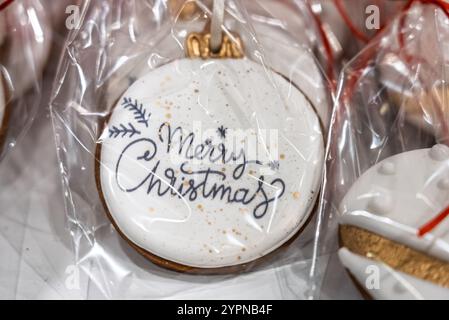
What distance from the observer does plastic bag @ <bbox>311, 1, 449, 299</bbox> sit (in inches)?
27.2

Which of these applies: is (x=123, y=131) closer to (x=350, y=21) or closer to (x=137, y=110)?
(x=137, y=110)

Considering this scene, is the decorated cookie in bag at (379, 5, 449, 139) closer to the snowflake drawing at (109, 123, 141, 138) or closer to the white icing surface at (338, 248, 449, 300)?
the white icing surface at (338, 248, 449, 300)

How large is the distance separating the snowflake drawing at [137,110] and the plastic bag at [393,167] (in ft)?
0.80

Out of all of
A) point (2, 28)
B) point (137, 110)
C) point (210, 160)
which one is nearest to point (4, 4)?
point (2, 28)

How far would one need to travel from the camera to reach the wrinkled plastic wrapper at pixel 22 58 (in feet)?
2.88

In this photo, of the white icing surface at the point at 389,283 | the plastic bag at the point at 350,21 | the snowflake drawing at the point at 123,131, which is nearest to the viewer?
the white icing surface at the point at 389,283

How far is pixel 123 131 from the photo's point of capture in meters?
0.79

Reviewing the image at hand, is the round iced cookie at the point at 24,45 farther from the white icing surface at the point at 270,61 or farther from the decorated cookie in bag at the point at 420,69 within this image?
the decorated cookie in bag at the point at 420,69

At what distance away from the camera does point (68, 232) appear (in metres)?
0.84

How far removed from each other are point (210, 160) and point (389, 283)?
263mm

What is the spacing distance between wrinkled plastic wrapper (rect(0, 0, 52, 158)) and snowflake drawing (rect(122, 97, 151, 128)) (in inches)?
7.0

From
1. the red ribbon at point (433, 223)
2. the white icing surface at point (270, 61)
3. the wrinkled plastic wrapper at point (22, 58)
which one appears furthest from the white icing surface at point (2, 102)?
the red ribbon at point (433, 223)

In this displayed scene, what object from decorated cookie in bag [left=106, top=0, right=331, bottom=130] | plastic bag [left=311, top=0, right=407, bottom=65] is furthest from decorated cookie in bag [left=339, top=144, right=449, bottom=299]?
plastic bag [left=311, top=0, right=407, bottom=65]
